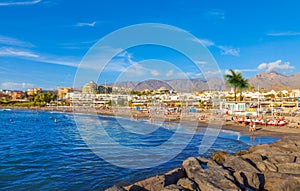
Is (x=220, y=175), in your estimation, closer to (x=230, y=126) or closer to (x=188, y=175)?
(x=188, y=175)

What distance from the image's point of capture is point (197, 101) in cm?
8094

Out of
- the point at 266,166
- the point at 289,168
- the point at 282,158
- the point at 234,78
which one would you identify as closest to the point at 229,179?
the point at 266,166

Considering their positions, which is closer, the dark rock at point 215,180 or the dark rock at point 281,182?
the dark rock at point 215,180

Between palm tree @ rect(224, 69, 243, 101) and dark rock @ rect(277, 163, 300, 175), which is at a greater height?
palm tree @ rect(224, 69, 243, 101)

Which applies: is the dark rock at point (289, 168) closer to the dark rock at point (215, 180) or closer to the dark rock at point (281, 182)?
the dark rock at point (281, 182)

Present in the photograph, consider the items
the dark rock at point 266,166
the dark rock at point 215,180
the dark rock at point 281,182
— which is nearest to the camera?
the dark rock at point 215,180

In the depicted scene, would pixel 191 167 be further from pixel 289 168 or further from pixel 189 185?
pixel 289 168

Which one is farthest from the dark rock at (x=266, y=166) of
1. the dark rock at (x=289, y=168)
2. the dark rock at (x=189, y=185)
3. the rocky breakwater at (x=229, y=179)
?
the dark rock at (x=189, y=185)

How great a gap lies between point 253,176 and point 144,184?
11.6 feet

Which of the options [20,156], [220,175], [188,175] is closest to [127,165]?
[188,175]

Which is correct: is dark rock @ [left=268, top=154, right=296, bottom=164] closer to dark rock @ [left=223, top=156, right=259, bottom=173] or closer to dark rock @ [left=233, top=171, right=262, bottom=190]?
dark rock @ [left=223, top=156, right=259, bottom=173]

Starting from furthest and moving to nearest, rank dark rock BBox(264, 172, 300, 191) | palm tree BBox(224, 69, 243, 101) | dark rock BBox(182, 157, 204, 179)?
palm tree BBox(224, 69, 243, 101) → dark rock BBox(182, 157, 204, 179) → dark rock BBox(264, 172, 300, 191)

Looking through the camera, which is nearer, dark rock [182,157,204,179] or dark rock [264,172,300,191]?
dark rock [264,172,300,191]

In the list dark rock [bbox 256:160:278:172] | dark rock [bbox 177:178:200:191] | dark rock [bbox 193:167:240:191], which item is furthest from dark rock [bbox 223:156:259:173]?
dark rock [bbox 177:178:200:191]
